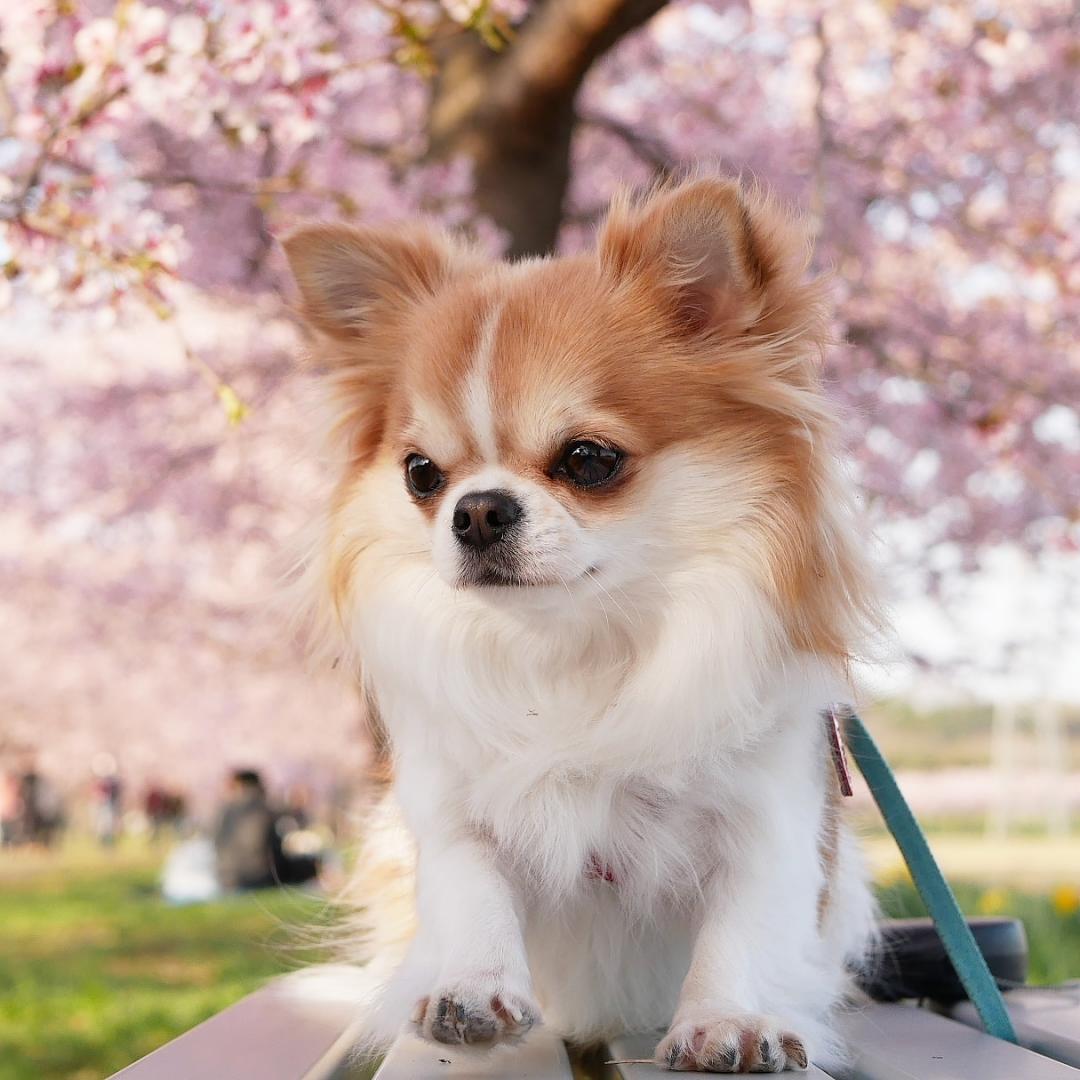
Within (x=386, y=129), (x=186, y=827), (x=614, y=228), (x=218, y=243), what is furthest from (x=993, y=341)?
(x=186, y=827)

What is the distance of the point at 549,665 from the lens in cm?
182

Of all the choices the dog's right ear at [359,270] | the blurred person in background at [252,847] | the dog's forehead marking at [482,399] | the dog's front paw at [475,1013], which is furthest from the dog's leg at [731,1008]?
the blurred person in background at [252,847]

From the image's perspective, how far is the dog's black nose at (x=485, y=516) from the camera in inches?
66.1

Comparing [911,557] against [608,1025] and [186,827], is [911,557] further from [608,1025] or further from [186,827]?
[186,827]

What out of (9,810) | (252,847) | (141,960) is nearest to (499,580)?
(141,960)

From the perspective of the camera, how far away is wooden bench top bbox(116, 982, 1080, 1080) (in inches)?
53.7

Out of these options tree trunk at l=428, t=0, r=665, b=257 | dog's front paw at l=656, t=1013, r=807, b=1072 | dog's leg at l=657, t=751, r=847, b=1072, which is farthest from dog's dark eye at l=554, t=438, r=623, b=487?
tree trunk at l=428, t=0, r=665, b=257

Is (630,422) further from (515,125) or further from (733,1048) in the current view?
(515,125)

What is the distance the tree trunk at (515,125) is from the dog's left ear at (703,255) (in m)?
2.79

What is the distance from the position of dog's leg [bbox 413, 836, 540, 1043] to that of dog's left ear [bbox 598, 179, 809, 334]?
85 centimetres

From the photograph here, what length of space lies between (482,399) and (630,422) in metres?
0.21

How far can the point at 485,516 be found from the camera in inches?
66.1

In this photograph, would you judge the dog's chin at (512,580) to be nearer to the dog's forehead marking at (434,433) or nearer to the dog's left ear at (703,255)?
the dog's forehead marking at (434,433)

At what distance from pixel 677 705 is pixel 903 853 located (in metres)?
0.42
